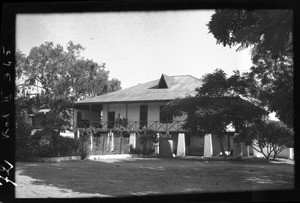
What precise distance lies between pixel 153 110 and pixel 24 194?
19.8 meters

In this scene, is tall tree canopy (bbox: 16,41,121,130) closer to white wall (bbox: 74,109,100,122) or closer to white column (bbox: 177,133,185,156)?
white wall (bbox: 74,109,100,122)

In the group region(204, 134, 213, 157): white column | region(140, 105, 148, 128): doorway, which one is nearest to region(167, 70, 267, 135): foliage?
region(204, 134, 213, 157): white column

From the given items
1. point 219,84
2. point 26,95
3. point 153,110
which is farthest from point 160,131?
point 26,95

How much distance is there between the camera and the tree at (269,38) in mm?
10012

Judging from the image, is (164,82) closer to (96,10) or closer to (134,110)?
(134,110)

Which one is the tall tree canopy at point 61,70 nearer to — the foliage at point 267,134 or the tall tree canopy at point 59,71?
the tall tree canopy at point 59,71

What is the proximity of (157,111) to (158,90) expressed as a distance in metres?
1.85

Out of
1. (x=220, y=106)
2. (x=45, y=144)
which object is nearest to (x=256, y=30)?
(x=220, y=106)

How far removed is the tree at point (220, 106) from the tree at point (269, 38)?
270 cm

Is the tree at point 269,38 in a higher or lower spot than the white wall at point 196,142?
higher

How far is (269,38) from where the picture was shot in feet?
36.3

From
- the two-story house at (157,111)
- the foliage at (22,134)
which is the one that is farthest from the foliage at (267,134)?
the foliage at (22,134)

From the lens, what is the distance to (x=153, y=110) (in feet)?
89.6

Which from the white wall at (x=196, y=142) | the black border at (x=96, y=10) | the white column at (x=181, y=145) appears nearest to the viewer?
the black border at (x=96, y=10)
